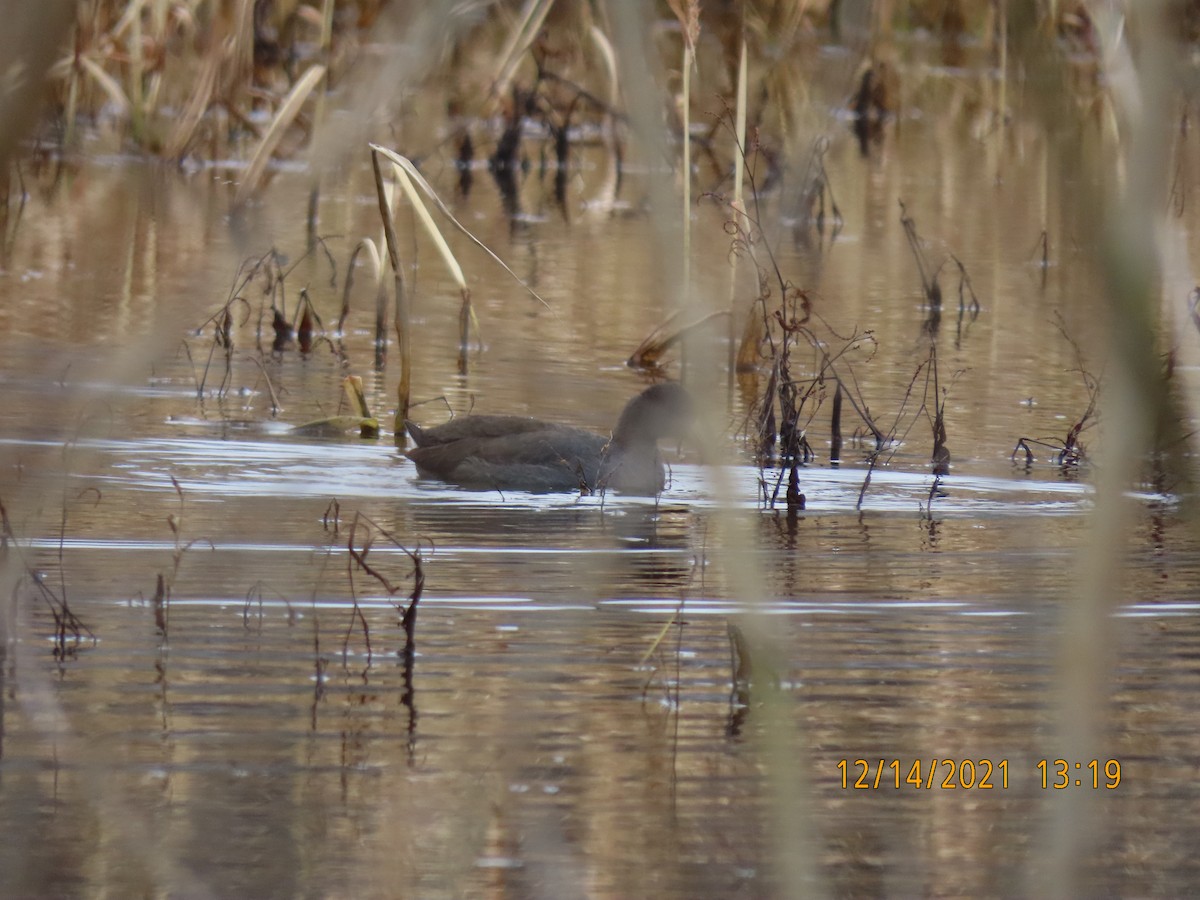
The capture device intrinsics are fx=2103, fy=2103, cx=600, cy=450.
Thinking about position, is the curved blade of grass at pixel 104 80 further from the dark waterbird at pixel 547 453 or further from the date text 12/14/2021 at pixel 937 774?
the date text 12/14/2021 at pixel 937 774

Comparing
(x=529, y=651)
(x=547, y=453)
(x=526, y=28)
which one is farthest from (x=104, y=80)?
(x=526, y=28)

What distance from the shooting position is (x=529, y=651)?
5848mm

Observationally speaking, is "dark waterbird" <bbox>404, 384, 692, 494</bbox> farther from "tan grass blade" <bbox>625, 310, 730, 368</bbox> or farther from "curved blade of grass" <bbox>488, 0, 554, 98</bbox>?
"curved blade of grass" <bbox>488, 0, 554, 98</bbox>

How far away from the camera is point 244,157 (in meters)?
19.1

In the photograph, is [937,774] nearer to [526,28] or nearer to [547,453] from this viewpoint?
[526,28]

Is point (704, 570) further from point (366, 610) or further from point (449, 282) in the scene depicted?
point (449, 282)

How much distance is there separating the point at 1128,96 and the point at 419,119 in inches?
901

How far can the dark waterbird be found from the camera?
29.6 feet

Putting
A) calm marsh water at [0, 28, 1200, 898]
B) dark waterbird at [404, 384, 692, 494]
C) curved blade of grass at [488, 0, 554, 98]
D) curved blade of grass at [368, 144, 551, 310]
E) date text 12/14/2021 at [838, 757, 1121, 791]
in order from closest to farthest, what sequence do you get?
1. curved blade of grass at [488, 0, 554, 98]
2. curved blade of grass at [368, 144, 551, 310]
3. calm marsh water at [0, 28, 1200, 898]
4. date text 12/14/2021 at [838, 757, 1121, 791]
5. dark waterbird at [404, 384, 692, 494]

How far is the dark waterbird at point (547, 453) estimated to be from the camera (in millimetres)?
9031

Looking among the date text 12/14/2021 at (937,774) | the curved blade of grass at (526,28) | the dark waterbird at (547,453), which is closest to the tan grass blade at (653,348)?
the dark waterbird at (547,453)

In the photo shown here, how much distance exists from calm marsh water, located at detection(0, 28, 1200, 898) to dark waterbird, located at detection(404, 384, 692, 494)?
0.19m

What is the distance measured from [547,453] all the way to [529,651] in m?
3.35

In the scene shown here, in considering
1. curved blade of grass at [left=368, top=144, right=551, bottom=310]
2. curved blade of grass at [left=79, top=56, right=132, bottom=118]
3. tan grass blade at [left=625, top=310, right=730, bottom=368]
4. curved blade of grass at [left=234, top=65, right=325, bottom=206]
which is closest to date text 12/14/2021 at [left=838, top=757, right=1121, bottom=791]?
curved blade of grass at [left=368, top=144, right=551, bottom=310]
